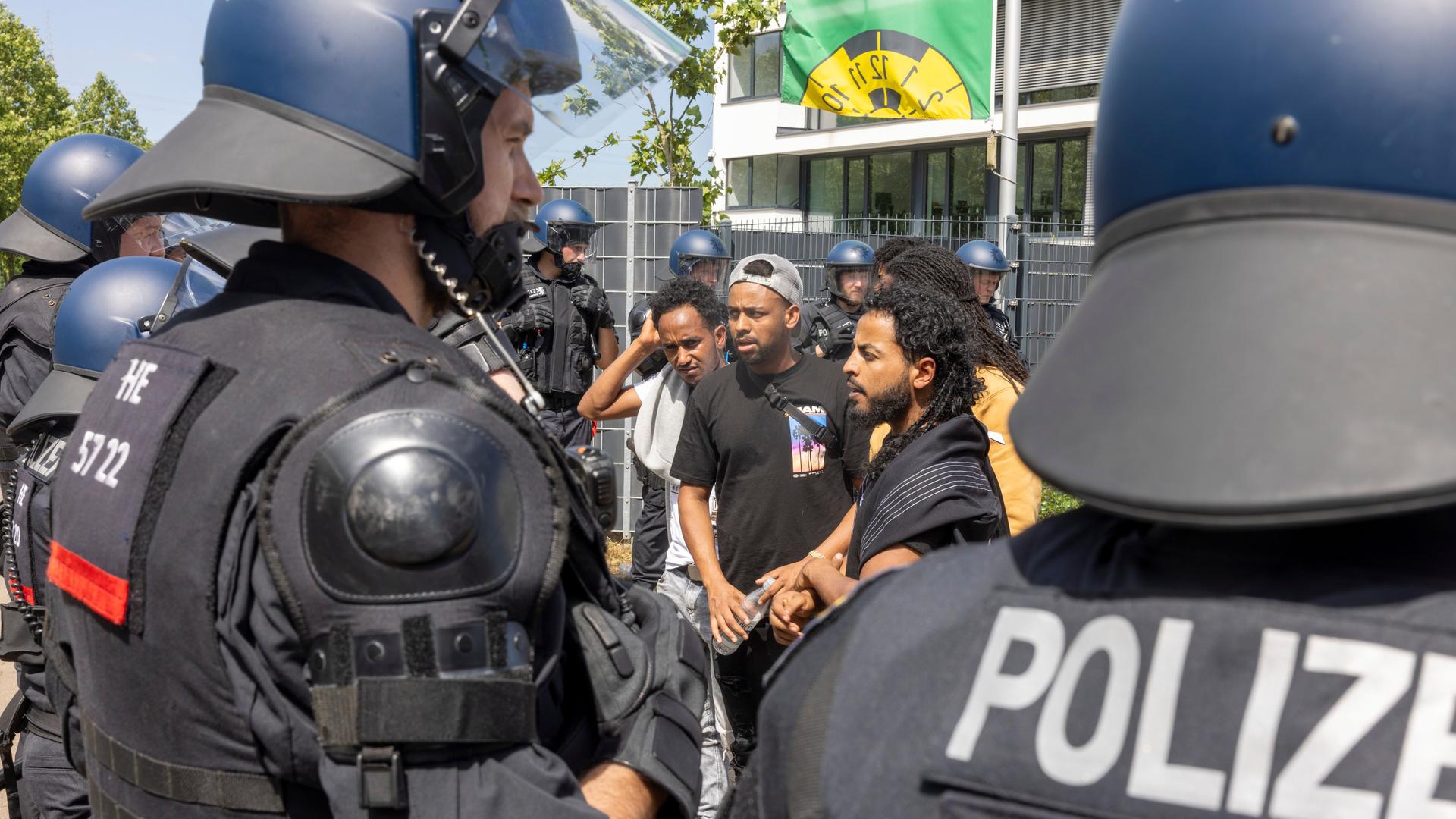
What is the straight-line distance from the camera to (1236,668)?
0.83 meters

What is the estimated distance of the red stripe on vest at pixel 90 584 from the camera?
1.51 m

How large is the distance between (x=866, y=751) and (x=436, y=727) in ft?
2.00

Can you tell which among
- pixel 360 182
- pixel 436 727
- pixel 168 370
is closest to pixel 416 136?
pixel 360 182

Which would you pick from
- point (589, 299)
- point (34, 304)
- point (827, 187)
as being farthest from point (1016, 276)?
point (827, 187)

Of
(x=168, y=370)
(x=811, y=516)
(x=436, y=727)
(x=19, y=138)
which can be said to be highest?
(x=19, y=138)

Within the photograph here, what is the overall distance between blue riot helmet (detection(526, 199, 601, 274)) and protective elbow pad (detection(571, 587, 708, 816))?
723 cm

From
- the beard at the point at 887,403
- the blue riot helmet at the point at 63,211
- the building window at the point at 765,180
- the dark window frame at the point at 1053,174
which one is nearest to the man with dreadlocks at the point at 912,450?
the beard at the point at 887,403

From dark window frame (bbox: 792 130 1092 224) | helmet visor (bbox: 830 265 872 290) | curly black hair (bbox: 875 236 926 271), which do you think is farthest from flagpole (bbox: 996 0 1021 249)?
dark window frame (bbox: 792 130 1092 224)

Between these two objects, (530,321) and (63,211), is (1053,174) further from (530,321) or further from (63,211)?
(63,211)

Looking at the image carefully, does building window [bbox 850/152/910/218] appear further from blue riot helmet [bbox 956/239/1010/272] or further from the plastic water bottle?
the plastic water bottle

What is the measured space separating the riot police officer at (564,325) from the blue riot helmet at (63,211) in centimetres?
380

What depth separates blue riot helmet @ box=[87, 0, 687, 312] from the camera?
1.67 m

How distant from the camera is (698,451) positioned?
505 centimetres

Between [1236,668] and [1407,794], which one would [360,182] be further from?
[1407,794]
